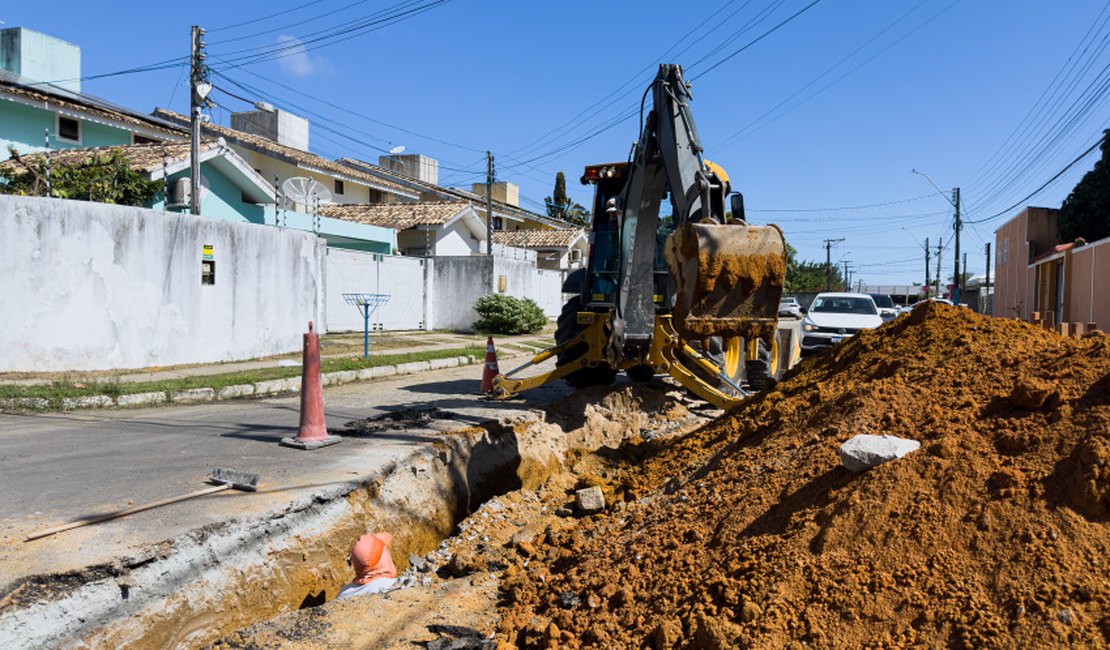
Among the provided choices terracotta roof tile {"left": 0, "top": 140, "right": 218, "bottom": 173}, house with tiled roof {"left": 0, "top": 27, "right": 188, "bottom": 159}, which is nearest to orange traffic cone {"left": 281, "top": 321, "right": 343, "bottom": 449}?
→ terracotta roof tile {"left": 0, "top": 140, "right": 218, "bottom": 173}

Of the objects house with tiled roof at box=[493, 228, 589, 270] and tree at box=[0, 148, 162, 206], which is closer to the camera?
tree at box=[0, 148, 162, 206]

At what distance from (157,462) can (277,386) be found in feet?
16.0

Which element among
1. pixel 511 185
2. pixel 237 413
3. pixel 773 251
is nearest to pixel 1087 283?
pixel 773 251

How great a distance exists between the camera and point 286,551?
479 cm

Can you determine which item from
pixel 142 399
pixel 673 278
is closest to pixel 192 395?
pixel 142 399

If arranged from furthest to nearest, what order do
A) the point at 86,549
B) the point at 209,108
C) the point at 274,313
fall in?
the point at 209,108
the point at 274,313
the point at 86,549

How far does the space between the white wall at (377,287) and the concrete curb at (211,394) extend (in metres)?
6.68

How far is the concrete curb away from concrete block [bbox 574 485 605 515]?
5.61 m

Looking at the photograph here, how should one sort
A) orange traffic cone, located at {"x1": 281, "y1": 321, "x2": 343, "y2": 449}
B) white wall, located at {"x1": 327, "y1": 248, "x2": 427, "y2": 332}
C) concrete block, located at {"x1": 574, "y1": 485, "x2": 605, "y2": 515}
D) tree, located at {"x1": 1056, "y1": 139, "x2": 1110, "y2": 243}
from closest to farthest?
concrete block, located at {"x1": 574, "y1": 485, "x2": 605, "y2": 515}
orange traffic cone, located at {"x1": 281, "y1": 321, "x2": 343, "y2": 449}
white wall, located at {"x1": 327, "y1": 248, "x2": 427, "y2": 332}
tree, located at {"x1": 1056, "y1": 139, "x2": 1110, "y2": 243}

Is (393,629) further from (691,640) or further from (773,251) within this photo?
(773,251)

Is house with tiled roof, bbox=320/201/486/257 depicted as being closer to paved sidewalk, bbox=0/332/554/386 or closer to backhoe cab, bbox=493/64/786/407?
paved sidewalk, bbox=0/332/554/386

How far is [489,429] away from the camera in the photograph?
7.72 m

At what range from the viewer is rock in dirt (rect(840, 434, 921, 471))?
12.4ft

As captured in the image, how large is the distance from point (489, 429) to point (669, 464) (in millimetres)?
2461
